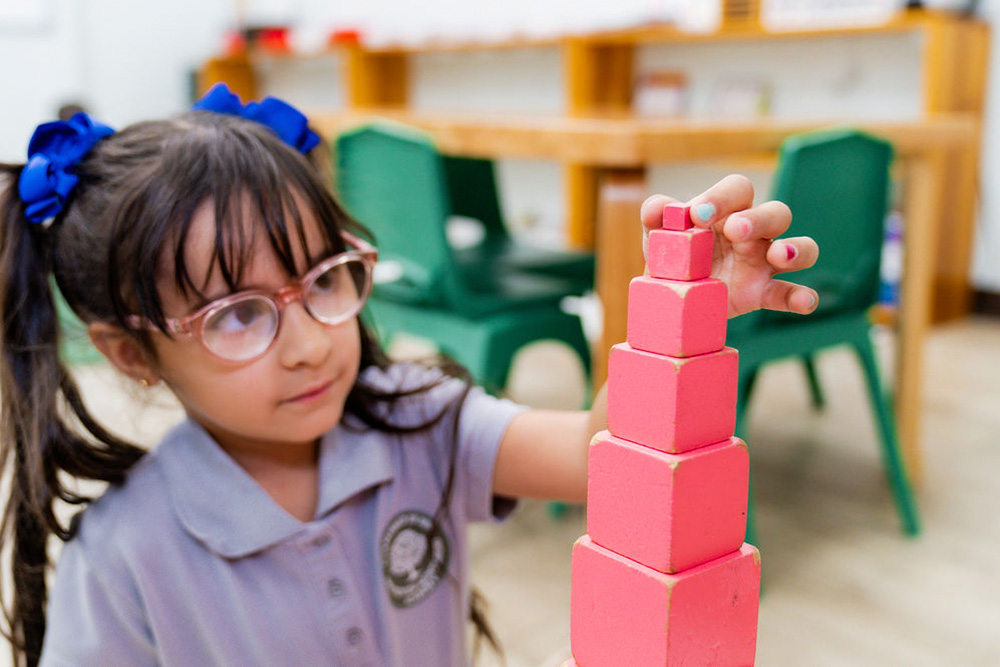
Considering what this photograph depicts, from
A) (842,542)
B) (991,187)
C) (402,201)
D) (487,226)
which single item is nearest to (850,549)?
(842,542)

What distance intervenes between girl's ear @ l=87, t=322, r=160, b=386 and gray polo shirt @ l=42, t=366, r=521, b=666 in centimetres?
5

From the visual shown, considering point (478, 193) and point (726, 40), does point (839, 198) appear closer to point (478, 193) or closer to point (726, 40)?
point (478, 193)

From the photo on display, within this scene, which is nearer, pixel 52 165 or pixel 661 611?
pixel 661 611

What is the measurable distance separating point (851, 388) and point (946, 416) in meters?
0.26

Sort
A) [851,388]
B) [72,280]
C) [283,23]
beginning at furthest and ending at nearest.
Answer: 1. [283,23]
2. [851,388]
3. [72,280]

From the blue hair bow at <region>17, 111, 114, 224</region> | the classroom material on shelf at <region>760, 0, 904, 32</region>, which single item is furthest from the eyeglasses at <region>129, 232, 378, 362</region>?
the classroom material on shelf at <region>760, 0, 904, 32</region>

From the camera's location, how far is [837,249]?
1271 millimetres

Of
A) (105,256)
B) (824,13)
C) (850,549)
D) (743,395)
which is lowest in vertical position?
(850,549)

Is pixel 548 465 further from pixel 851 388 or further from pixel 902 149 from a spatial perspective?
pixel 851 388

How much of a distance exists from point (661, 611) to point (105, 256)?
509 millimetres

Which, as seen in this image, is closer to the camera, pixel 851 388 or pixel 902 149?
pixel 902 149

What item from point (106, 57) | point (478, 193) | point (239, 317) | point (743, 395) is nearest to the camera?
point (239, 317)

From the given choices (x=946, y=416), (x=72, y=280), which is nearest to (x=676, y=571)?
(x=72, y=280)

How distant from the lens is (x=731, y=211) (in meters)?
0.34
